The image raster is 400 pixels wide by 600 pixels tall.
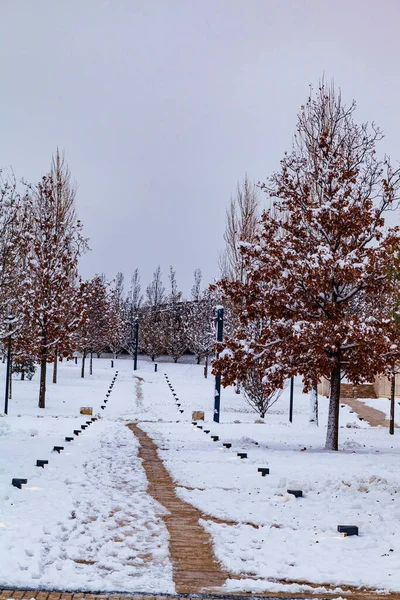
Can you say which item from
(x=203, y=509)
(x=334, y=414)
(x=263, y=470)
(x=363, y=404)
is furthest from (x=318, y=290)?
(x=363, y=404)

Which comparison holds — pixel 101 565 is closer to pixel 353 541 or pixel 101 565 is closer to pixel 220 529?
pixel 220 529

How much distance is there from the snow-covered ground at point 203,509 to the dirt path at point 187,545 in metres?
0.12

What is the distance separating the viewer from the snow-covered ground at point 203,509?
5828mm

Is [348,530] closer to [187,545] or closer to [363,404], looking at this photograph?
[187,545]

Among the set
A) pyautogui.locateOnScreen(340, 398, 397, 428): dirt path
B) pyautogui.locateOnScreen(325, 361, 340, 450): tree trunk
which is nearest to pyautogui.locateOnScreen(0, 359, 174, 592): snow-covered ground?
pyautogui.locateOnScreen(325, 361, 340, 450): tree trunk

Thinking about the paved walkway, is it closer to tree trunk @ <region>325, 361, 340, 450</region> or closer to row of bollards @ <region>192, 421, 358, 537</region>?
tree trunk @ <region>325, 361, 340, 450</region>

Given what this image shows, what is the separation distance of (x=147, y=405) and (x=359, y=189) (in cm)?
1741

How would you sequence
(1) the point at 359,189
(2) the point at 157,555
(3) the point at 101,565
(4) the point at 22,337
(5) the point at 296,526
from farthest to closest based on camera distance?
(4) the point at 22,337, (1) the point at 359,189, (5) the point at 296,526, (2) the point at 157,555, (3) the point at 101,565

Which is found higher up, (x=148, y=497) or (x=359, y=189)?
(x=359, y=189)

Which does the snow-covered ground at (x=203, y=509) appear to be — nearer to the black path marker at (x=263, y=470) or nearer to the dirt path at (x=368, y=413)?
the black path marker at (x=263, y=470)

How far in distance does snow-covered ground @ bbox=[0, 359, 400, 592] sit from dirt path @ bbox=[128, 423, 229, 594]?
0.12 m

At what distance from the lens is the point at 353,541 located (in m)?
6.88

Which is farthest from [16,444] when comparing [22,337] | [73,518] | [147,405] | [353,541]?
[147,405]

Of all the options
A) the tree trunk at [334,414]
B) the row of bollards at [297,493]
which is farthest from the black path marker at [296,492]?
the tree trunk at [334,414]
